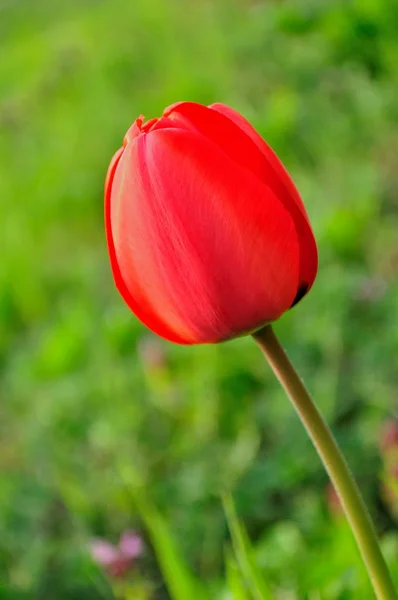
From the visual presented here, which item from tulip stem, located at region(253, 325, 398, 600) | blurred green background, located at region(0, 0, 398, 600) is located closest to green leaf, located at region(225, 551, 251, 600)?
blurred green background, located at region(0, 0, 398, 600)

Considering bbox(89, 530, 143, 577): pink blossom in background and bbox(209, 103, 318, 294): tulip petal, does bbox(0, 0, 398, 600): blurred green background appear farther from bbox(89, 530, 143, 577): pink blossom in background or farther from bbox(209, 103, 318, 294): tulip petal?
bbox(209, 103, 318, 294): tulip petal

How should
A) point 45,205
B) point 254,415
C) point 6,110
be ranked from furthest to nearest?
1. point 45,205
2. point 6,110
3. point 254,415

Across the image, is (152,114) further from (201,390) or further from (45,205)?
(201,390)

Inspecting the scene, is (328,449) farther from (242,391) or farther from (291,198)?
(242,391)

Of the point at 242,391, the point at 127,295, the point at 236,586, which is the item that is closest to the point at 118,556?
the point at 236,586

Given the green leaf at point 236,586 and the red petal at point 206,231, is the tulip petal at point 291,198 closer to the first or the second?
the red petal at point 206,231

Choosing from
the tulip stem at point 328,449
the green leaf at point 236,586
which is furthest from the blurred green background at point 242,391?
the tulip stem at point 328,449

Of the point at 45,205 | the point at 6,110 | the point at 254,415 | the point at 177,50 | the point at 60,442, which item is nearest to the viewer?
the point at 254,415

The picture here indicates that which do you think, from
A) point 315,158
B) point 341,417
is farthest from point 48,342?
point 315,158
